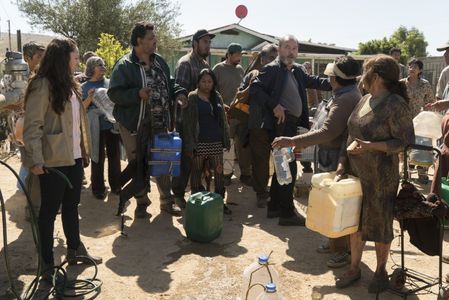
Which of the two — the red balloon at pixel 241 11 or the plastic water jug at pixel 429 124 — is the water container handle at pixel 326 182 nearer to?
the plastic water jug at pixel 429 124

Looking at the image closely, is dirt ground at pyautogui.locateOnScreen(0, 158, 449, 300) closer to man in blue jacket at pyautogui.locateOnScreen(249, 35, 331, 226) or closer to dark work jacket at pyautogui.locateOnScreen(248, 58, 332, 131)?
man in blue jacket at pyautogui.locateOnScreen(249, 35, 331, 226)

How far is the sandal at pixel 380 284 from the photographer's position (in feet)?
12.1

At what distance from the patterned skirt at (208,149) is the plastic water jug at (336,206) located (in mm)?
2286

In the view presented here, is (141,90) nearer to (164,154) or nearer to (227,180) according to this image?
(164,154)

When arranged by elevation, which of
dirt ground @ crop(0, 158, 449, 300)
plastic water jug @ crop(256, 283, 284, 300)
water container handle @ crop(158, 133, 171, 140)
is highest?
water container handle @ crop(158, 133, 171, 140)

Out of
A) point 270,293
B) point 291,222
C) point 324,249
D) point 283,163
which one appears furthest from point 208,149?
point 270,293

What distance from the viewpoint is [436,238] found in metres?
3.44

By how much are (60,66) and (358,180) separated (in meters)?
2.59

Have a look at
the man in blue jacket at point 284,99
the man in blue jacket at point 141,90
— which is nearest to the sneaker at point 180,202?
the man in blue jacket at point 141,90

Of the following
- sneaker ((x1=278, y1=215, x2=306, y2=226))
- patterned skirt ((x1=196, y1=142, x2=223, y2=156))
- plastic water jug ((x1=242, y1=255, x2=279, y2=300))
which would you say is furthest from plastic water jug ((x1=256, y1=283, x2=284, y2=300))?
patterned skirt ((x1=196, y1=142, x2=223, y2=156))

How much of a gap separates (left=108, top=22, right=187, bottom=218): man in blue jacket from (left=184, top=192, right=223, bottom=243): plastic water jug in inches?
29.3

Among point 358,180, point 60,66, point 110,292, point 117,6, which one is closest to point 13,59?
point 60,66

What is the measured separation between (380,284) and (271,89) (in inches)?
107

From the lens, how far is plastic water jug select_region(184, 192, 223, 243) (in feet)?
16.1
